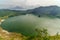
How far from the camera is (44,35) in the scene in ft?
6.30

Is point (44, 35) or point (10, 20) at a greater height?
point (10, 20)

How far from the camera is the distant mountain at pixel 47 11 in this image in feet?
6.70

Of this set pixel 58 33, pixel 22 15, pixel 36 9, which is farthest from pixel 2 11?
pixel 58 33

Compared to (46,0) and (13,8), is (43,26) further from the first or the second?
Result: (13,8)

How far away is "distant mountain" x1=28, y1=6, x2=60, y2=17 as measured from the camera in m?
2.04

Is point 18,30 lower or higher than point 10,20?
lower

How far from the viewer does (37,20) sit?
2.01 m

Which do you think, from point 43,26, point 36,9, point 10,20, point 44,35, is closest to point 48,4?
point 36,9

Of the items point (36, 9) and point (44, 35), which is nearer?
point (44, 35)

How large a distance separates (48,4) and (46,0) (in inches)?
2.8

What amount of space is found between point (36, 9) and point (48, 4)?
206 mm

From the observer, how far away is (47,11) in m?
2.05

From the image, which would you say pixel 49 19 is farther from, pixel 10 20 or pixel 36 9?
pixel 10 20

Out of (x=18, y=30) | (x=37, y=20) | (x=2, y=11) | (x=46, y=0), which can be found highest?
(x=46, y=0)
